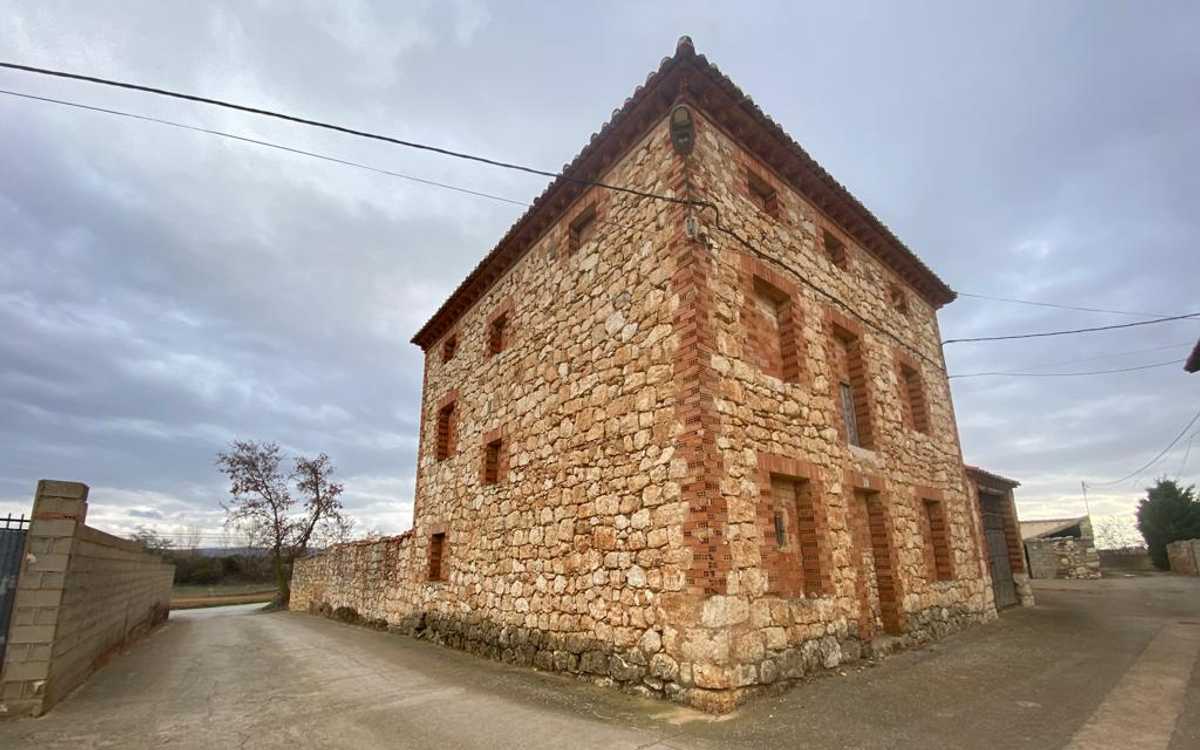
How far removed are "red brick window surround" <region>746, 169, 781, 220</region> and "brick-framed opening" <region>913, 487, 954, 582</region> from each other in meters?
5.24

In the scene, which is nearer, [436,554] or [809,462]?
[809,462]

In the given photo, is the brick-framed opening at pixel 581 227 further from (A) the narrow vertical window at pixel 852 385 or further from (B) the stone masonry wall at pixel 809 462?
(A) the narrow vertical window at pixel 852 385

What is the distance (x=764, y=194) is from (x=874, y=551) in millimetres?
5465

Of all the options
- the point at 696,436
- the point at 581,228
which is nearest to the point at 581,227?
the point at 581,228

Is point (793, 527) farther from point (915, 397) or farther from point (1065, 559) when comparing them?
point (1065, 559)

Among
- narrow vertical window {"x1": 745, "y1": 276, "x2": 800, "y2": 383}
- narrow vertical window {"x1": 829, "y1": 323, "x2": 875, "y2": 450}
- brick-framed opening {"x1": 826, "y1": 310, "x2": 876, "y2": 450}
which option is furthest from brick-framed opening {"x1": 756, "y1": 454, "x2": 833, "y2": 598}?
narrow vertical window {"x1": 829, "y1": 323, "x2": 875, "y2": 450}

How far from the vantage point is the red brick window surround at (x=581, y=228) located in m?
8.56

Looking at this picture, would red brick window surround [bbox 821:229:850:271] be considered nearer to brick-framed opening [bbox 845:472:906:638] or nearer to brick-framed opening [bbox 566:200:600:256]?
brick-framed opening [bbox 845:472:906:638]

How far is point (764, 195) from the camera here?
8430 millimetres

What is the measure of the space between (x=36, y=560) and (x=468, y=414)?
20.6 feet

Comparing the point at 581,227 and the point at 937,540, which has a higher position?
the point at 581,227

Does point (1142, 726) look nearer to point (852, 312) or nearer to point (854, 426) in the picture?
point (854, 426)

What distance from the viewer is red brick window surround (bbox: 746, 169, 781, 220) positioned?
26.7 ft

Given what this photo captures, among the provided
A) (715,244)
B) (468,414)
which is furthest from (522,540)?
(715,244)
